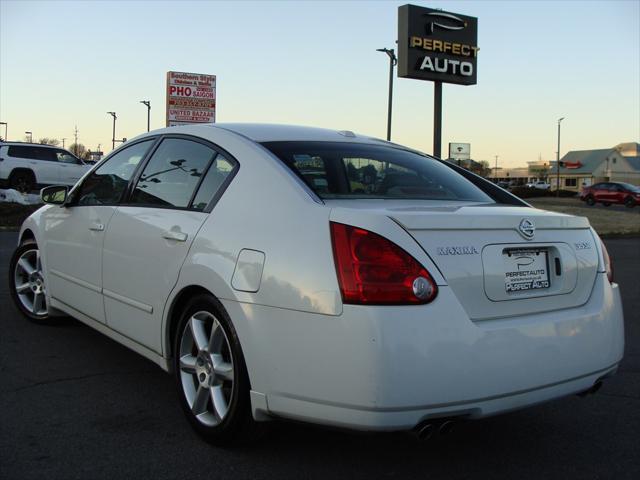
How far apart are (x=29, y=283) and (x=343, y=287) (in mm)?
3846

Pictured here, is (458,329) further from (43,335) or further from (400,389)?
(43,335)

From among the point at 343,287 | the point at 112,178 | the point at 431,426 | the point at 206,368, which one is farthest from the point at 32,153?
the point at 431,426

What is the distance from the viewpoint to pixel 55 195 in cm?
498

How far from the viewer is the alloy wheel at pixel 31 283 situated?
5324 mm

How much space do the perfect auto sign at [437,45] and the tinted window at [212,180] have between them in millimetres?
17363

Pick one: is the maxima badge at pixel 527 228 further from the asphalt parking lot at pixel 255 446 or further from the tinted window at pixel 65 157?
the tinted window at pixel 65 157

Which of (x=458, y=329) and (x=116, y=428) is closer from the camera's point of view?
(x=458, y=329)

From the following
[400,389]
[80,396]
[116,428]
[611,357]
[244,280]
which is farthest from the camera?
[80,396]

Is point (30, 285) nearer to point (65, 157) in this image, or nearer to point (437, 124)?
point (437, 124)

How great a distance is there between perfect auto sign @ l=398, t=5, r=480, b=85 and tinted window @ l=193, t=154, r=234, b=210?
1736 centimetres

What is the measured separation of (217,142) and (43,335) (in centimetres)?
259

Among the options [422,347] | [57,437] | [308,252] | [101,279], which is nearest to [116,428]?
[57,437]

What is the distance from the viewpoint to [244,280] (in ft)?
9.32

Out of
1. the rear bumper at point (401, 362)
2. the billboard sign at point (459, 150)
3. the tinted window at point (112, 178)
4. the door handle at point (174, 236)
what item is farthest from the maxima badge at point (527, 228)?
the billboard sign at point (459, 150)
